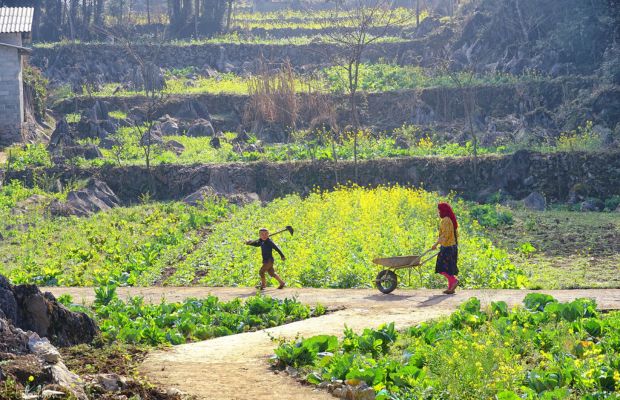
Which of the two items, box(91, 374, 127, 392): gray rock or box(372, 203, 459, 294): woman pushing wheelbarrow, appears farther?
box(372, 203, 459, 294): woman pushing wheelbarrow

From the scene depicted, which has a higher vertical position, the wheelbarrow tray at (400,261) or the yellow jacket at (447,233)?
the yellow jacket at (447,233)

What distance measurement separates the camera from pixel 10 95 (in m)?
39.2

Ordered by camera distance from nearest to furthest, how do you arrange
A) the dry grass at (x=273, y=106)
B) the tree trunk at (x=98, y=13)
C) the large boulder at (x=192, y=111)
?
the dry grass at (x=273, y=106) → the large boulder at (x=192, y=111) → the tree trunk at (x=98, y=13)

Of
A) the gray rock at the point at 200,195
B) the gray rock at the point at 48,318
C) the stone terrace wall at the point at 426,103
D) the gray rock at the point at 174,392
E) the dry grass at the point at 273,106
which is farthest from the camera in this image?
the dry grass at the point at 273,106

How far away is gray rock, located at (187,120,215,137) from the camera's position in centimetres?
4122

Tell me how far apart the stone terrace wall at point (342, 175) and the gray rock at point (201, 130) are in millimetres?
6777

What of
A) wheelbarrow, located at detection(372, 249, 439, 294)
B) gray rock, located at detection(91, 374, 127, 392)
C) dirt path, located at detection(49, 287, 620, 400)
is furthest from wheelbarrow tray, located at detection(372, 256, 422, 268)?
gray rock, located at detection(91, 374, 127, 392)

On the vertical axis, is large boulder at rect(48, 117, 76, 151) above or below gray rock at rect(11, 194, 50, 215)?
above

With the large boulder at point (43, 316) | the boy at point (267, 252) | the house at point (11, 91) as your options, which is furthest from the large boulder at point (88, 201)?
the large boulder at point (43, 316)

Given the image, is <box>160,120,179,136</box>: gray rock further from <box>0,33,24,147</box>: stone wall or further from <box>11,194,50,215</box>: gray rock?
<box>11,194,50,215</box>: gray rock

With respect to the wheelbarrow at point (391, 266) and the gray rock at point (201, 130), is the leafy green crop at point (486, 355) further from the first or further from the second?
the gray rock at point (201, 130)

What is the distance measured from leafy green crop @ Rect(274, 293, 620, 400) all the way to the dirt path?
1.76 feet

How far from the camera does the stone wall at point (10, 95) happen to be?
39.1m

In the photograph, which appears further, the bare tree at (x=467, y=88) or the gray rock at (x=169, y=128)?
the gray rock at (x=169, y=128)
